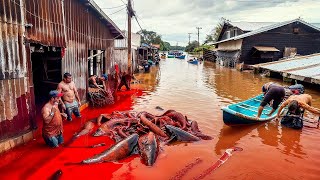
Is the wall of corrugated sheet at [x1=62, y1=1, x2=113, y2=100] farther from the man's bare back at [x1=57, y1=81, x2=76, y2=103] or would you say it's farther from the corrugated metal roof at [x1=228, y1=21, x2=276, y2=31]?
the corrugated metal roof at [x1=228, y1=21, x2=276, y2=31]

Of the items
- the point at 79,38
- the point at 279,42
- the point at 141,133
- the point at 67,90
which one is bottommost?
the point at 141,133

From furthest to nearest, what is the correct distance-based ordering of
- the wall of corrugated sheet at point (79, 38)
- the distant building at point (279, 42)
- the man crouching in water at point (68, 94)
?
1. the distant building at point (279, 42)
2. the wall of corrugated sheet at point (79, 38)
3. the man crouching in water at point (68, 94)

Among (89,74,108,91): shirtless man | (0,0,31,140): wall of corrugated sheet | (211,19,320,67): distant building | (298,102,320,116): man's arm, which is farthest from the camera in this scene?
(211,19,320,67): distant building

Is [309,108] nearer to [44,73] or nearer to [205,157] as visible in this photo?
[205,157]

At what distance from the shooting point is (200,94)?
16.3 meters

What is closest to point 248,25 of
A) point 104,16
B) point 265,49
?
point 265,49

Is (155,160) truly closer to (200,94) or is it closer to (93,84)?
(93,84)

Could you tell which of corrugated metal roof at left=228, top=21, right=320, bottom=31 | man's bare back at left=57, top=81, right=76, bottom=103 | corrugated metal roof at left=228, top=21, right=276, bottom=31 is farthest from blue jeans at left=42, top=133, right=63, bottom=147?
corrugated metal roof at left=228, top=21, right=276, bottom=31

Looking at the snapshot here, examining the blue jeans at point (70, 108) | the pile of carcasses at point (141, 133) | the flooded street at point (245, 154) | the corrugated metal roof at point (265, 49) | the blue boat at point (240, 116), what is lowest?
the flooded street at point (245, 154)

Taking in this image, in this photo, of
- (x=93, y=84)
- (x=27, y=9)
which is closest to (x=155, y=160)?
(x=27, y=9)

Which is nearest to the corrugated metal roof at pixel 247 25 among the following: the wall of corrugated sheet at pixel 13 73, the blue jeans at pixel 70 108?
the blue jeans at pixel 70 108

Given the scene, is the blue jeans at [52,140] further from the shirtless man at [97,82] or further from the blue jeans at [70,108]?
the shirtless man at [97,82]

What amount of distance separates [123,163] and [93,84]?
7.03 m

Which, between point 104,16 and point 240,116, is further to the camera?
point 104,16
